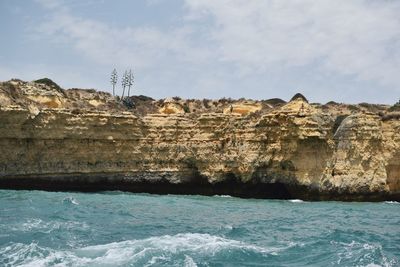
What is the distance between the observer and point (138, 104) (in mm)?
46844

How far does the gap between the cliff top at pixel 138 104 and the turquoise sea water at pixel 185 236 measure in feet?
39.1

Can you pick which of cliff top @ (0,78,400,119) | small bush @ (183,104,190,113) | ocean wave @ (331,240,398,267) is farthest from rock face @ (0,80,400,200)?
ocean wave @ (331,240,398,267)

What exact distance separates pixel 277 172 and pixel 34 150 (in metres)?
16.5

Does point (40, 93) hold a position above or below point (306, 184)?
above

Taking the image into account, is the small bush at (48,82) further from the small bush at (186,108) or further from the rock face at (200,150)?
the small bush at (186,108)

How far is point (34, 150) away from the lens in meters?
32.9

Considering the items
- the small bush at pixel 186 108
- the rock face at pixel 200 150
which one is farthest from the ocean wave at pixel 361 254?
the small bush at pixel 186 108

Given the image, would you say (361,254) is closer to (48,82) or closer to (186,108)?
(48,82)

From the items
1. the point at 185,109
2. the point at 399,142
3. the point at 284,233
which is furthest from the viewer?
the point at 185,109

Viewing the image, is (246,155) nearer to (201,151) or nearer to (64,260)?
(201,151)

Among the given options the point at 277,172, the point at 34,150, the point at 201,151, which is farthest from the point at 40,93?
the point at 277,172

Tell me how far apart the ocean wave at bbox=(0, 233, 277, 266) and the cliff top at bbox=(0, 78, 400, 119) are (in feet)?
69.0

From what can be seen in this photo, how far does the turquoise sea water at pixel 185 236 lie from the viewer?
1210 centimetres

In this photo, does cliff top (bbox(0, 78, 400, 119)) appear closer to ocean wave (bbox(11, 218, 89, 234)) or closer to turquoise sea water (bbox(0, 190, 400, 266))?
turquoise sea water (bbox(0, 190, 400, 266))
